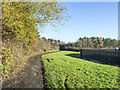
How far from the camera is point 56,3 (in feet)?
31.9

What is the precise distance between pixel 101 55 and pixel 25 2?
10.8 metres

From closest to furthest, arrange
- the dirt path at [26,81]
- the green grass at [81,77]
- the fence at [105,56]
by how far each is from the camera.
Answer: the green grass at [81,77] → the dirt path at [26,81] → the fence at [105,56]

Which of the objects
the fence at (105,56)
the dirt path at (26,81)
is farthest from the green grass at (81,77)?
the fence at (105,56)

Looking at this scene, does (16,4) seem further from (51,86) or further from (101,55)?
(101,55)

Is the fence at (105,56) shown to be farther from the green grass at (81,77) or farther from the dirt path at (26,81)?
the dirt path at (26,81)

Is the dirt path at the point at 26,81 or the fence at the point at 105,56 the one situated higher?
the fence at the point at 105,56

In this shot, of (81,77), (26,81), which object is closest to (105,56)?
(81,77)

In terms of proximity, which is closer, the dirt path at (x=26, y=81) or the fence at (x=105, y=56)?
the dirt path at (x=26, y=81)

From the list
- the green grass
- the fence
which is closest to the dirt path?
the green grass

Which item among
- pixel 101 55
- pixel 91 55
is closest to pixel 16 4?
pixel 101 55

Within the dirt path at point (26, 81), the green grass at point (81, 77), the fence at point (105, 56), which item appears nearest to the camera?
the green grass at point (81, 77)

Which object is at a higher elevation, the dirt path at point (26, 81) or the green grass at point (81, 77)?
the green grass at point (81, 77)

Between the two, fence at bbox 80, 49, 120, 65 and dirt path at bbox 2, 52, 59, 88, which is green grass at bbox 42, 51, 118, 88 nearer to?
dirt path at bbox 2, 52, 59, 88

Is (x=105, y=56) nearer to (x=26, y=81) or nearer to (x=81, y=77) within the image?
(x=81, y=77)
